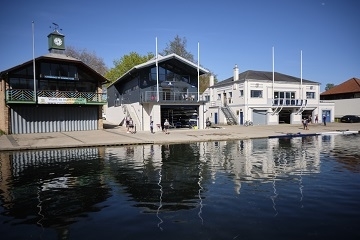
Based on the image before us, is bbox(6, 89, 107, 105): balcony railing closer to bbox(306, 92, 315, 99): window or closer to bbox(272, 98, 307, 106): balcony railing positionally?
bbox(272, 98, 307, 106): balcony railing

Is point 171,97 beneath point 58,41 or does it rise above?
beneath

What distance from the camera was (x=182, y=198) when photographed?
8.27 metres

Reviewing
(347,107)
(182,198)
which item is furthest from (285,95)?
(182,198)

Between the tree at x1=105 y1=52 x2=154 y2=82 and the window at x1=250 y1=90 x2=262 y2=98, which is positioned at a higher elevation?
the tree at x1=105 y1=52 x2=154 y2=82

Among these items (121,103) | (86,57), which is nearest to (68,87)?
(121,103)

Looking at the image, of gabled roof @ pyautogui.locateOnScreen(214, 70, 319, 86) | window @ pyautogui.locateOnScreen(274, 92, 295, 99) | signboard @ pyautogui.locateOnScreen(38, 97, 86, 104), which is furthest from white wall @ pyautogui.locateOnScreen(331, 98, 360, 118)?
signboard @ pyautogui.locateOnScreen(38, 97, 86, 104)

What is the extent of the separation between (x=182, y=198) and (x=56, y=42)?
105 ft

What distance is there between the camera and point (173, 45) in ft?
209

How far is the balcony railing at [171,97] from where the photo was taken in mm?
32938

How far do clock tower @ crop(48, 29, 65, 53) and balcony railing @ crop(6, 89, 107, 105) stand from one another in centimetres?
706

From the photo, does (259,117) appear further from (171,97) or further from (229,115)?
(171,97)

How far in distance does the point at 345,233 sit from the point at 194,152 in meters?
11.5

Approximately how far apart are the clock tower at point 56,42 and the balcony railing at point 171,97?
39.4 ft

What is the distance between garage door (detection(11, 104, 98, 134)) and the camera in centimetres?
2902
